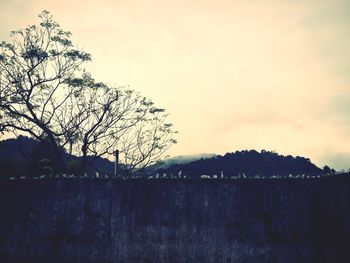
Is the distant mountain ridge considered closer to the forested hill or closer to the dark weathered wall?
the forested hill

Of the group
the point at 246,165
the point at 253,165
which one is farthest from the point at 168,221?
the point at 253,165

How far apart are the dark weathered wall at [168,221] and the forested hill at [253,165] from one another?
67.7ft

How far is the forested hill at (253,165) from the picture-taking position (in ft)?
92.8

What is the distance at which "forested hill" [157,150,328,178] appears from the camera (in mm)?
28297

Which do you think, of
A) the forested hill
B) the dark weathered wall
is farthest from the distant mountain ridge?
the dark weathered wall

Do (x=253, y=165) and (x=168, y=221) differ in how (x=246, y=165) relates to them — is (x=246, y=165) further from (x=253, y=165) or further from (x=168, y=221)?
(x=168, y=221)

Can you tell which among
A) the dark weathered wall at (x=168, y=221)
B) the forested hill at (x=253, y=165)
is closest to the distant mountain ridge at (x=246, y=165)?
the forested hill at (x=253, y=165)

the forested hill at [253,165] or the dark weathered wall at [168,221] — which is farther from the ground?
the forested hill at [253,165]

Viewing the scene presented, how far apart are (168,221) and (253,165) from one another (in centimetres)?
2339

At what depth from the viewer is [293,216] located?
6777 mm

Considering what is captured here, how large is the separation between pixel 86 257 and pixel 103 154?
13972 mm

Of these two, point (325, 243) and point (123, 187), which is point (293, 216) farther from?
point (123, 187)

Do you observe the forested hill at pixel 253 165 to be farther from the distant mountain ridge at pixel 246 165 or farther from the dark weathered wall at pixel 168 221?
the dark weathered wall at pixel 168 221

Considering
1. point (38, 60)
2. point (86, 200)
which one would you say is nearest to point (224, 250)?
point (86, 200)
